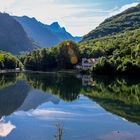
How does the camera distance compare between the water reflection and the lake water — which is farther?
the water reflection

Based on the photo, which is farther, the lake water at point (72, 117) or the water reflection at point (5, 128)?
the water reflection at point (5, 128)

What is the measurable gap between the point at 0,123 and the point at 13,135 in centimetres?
872

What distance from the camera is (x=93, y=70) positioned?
16288 cm

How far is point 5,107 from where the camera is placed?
67.5 m

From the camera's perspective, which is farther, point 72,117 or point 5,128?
point 72,117

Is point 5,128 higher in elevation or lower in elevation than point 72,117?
lower

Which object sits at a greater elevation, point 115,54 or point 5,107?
point 115,54

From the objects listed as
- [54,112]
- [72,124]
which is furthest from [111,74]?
[72,124]

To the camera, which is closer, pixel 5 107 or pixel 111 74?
pixel 5 107

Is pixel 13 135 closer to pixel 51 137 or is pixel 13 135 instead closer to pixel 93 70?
pixel 51 137

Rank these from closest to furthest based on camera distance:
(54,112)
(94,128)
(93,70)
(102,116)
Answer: (94,128), (102,116), (54,112), (93,70)

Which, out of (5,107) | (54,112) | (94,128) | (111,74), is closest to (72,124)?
(94,128)

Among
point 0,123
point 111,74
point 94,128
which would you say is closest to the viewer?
point 94,128

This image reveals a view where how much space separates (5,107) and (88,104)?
569 inches
